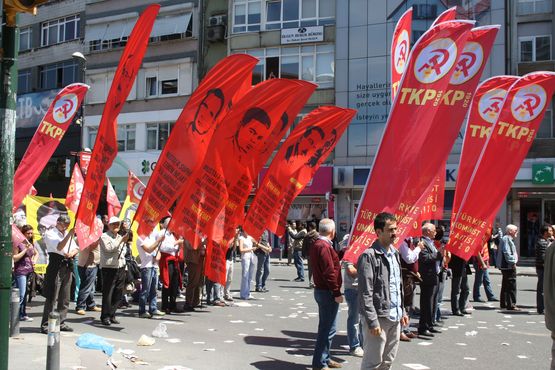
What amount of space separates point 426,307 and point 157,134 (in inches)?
1142

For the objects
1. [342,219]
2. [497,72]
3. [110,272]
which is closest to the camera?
[110,272]

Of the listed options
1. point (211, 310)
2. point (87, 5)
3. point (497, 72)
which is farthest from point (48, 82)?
point (211, 310)

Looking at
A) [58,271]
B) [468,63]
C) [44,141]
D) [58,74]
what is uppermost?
[58,74]

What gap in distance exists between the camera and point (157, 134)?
123 feet

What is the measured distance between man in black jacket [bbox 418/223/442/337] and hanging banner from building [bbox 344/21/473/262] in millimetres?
2130

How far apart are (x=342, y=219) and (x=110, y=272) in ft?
73.3

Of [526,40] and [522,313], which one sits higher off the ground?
[526,40]

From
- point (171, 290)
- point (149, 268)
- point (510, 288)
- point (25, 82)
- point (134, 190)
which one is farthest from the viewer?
point (25, 82)

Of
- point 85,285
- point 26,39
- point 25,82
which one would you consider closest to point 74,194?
point 85,285

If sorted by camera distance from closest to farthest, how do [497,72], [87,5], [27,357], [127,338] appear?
[27,357] < [127,338] < [497,72] < [87,5]

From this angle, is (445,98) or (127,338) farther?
(127,338)

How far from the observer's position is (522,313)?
13414mm

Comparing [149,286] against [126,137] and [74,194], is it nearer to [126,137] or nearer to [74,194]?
[74,194]

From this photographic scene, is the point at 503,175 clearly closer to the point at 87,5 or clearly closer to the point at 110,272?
the point at 110,272
